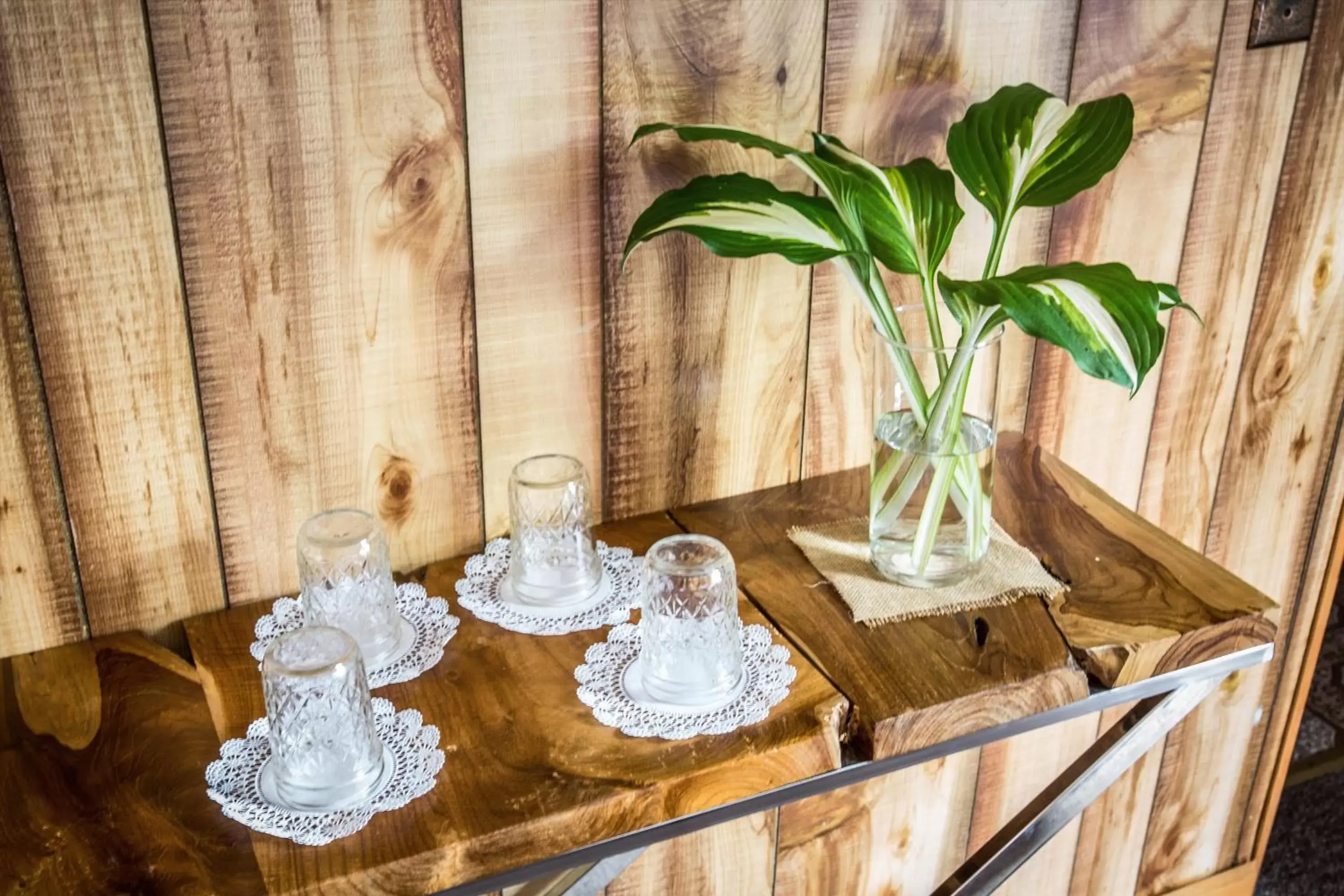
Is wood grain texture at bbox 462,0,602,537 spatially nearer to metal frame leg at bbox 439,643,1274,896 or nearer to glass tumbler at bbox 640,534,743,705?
glass tumbler at bbox 640,534,743,705

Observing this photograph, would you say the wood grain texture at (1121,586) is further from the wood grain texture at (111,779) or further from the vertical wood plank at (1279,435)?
the wood grain texture at (111,779)

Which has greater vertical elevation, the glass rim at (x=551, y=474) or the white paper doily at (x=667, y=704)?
the glass rim at (x=551, y=474)

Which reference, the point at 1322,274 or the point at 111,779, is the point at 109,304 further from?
the point at 1322,274

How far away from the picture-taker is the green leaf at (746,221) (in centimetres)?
101

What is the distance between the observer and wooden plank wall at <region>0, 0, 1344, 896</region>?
3.18 feet

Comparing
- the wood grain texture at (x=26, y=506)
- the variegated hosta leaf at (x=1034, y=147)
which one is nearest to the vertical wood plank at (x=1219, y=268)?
the variegated hosta leaf at (x=1034, y=147)

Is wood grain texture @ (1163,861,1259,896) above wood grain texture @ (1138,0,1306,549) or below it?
below

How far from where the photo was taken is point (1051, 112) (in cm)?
101

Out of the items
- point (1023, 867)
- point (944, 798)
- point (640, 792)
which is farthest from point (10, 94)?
point (1023, 867)

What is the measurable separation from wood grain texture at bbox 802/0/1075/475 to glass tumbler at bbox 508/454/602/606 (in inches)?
12.0

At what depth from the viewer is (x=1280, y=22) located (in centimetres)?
131

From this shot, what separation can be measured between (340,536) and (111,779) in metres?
0.24

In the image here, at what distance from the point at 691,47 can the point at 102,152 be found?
1.53ft

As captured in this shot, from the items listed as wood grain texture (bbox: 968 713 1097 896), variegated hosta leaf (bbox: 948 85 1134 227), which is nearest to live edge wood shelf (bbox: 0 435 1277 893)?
variegated hosta leaf (bbox: 948 85 1134 227)
